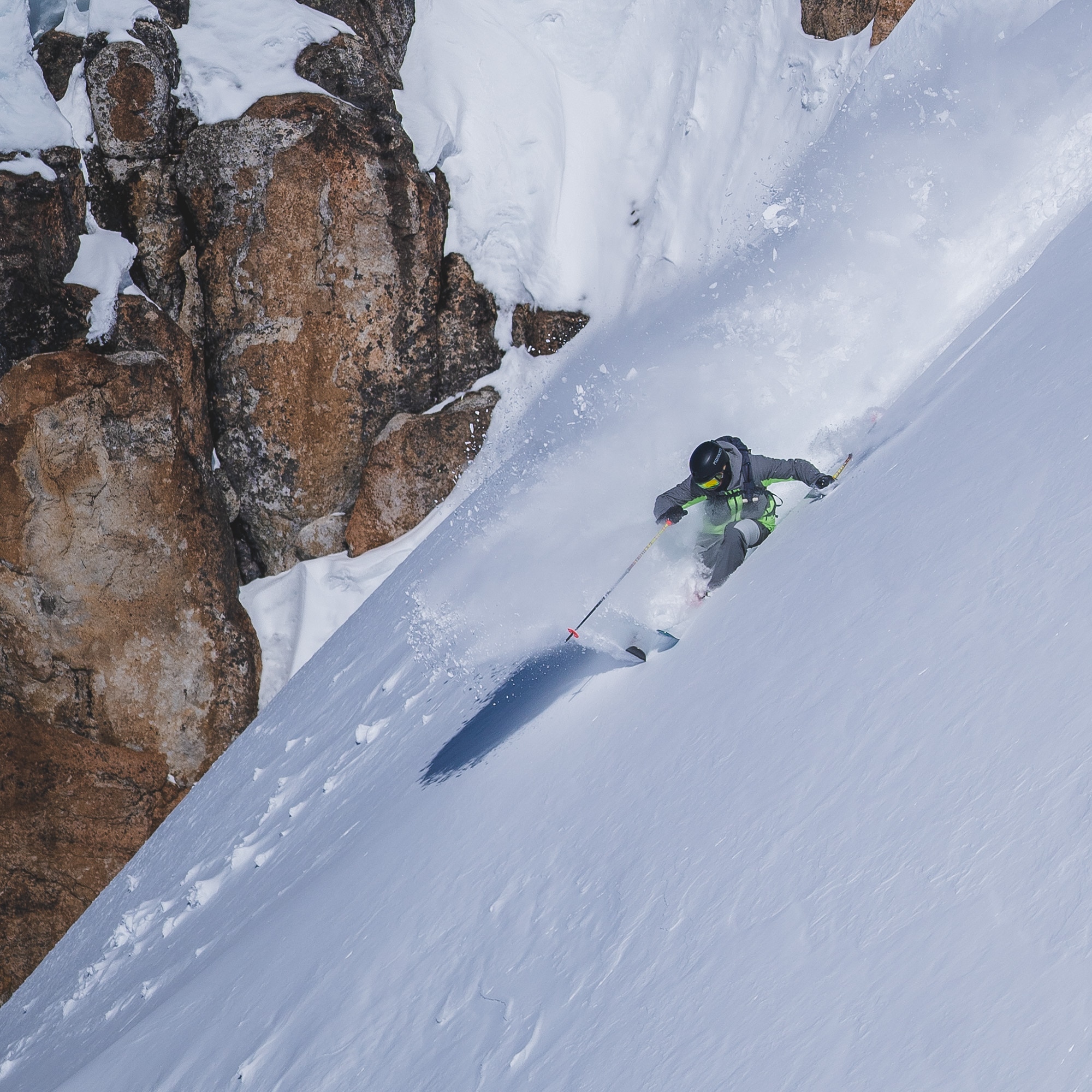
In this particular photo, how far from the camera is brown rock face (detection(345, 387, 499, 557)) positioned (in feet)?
42.4

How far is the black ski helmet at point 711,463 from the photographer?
22.3 feet

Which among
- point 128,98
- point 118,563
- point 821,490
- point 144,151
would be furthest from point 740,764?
point 128,98

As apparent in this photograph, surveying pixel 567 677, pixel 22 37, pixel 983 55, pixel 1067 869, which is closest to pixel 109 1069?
pixel 567 677

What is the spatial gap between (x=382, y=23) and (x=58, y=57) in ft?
14.1

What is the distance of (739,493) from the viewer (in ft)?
22.7

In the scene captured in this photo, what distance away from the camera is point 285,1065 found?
15.6 feet

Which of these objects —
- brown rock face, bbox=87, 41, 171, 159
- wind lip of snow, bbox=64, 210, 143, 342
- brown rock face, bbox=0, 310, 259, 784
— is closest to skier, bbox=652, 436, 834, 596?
brown rock face, bbox=0, 310, 259, 784

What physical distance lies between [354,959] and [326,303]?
31.0 ft

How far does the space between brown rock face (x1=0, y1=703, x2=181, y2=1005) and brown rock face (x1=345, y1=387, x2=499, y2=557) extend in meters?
3.78

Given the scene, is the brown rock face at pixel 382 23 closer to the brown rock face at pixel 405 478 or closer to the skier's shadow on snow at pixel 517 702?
the brown rock face at pixel 405 478

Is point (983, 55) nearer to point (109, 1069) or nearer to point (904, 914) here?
point (904, 914)

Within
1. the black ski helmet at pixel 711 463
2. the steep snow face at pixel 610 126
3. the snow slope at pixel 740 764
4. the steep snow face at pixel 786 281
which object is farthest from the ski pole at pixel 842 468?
the steep snow face at pixel 610 126

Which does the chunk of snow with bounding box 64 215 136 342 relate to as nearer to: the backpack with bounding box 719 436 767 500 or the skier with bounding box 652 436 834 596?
the skier with bounding box 652 436 834 596

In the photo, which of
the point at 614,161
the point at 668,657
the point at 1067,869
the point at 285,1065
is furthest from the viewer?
the point at 614,161
